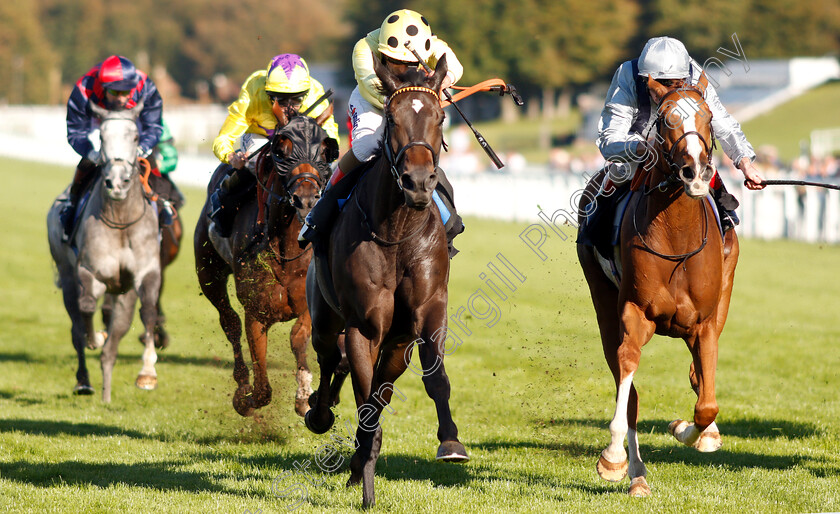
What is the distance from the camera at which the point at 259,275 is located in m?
7.54

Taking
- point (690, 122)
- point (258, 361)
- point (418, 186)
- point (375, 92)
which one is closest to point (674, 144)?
point (690, 122)

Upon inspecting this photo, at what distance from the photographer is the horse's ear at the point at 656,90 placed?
550 cm

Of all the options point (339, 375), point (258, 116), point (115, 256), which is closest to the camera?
point (339, 375)

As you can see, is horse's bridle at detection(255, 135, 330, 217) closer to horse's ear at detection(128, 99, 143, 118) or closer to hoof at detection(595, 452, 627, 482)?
horse's ear at detection(128, 99, 143, 118)

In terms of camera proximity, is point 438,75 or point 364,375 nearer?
point 438,75

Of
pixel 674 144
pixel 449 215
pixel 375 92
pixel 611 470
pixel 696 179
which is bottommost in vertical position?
pixel 611 470

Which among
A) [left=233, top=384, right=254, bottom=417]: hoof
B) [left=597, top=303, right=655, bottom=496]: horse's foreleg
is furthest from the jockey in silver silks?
[left=233, top=384, right=254, bottom=417]: hoof

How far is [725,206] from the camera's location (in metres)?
6.08

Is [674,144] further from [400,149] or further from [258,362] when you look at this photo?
[258,362]

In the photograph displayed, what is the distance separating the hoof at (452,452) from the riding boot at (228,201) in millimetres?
3638

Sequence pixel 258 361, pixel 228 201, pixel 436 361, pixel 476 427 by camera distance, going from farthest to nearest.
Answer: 1. pixel 228 201
2. pixel 476 427
3. pixel 258 361
4. pixel 436 361

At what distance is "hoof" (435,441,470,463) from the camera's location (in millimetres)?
5133

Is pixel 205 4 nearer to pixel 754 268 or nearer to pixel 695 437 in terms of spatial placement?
pixel 754 268

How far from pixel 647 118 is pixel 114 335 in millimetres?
5286
